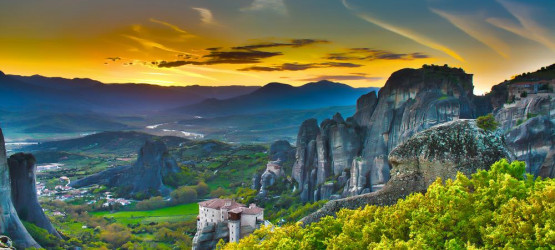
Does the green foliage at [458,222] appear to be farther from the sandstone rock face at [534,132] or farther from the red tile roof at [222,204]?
the red tile roof at [222,204]

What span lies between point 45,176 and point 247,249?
138 m

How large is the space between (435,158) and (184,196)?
292ft

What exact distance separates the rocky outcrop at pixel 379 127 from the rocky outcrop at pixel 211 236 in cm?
2351

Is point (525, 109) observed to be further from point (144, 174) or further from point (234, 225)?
point (144, 174)

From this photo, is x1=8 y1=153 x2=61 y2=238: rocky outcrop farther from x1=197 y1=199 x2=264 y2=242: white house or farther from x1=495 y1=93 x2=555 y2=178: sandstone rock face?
x1=495 y1=93 x2=555 y2=178: sandstone rock face

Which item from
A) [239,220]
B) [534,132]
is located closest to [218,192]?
[239,220]

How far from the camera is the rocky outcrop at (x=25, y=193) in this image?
62.8 metres

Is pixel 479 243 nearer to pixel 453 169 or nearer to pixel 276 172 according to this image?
pixel 453 169

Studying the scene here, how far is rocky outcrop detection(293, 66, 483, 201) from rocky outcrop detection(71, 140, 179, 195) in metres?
44.7

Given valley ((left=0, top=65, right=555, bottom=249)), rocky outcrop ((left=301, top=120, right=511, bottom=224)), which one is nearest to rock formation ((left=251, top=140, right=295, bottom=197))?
valley ((left=0, top=65, right=555, bottom=249))

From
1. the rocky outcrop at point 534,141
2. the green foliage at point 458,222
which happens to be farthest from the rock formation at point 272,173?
the green foliage at point 458,222

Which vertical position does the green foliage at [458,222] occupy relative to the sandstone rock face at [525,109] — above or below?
below

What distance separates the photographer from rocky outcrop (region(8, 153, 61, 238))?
62.8m

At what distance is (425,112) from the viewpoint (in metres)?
66.1
